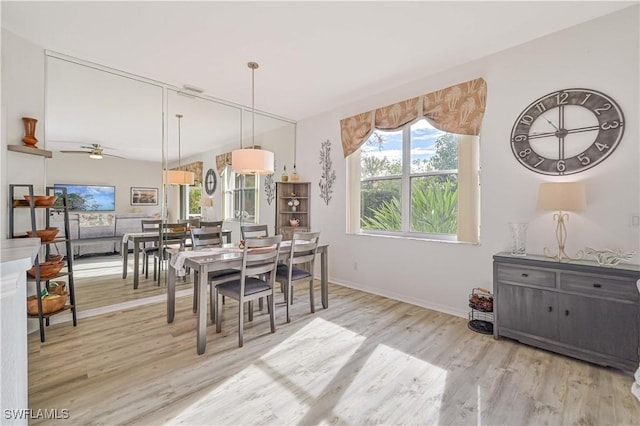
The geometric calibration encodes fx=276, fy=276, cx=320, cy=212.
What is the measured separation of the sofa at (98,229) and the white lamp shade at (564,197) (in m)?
4.31

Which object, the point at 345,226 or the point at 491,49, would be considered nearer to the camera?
the point at 491,49

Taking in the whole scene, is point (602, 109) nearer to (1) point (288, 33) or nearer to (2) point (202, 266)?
(1) point (288, 33)

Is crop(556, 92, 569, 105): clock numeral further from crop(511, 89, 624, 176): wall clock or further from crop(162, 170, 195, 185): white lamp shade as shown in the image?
crop(162, 170, 195, 185): white lamp shade

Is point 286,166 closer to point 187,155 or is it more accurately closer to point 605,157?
point 187,155

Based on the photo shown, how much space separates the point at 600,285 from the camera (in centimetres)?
210

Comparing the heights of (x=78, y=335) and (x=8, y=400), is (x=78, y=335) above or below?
below

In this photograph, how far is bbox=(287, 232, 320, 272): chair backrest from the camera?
301 cm

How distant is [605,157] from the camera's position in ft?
7.69

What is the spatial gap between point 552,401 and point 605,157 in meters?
2.01

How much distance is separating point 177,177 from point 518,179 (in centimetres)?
409

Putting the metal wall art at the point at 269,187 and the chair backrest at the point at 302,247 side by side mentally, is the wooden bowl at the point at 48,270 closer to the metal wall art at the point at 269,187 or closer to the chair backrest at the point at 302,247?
the chair backrest at the point at 302,247

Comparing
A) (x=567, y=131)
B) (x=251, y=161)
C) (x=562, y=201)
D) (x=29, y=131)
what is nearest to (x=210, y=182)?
(x=251, y=161)

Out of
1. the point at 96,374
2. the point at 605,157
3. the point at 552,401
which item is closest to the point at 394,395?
the point at 552,401

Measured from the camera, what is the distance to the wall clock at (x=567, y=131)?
7.69 feet
